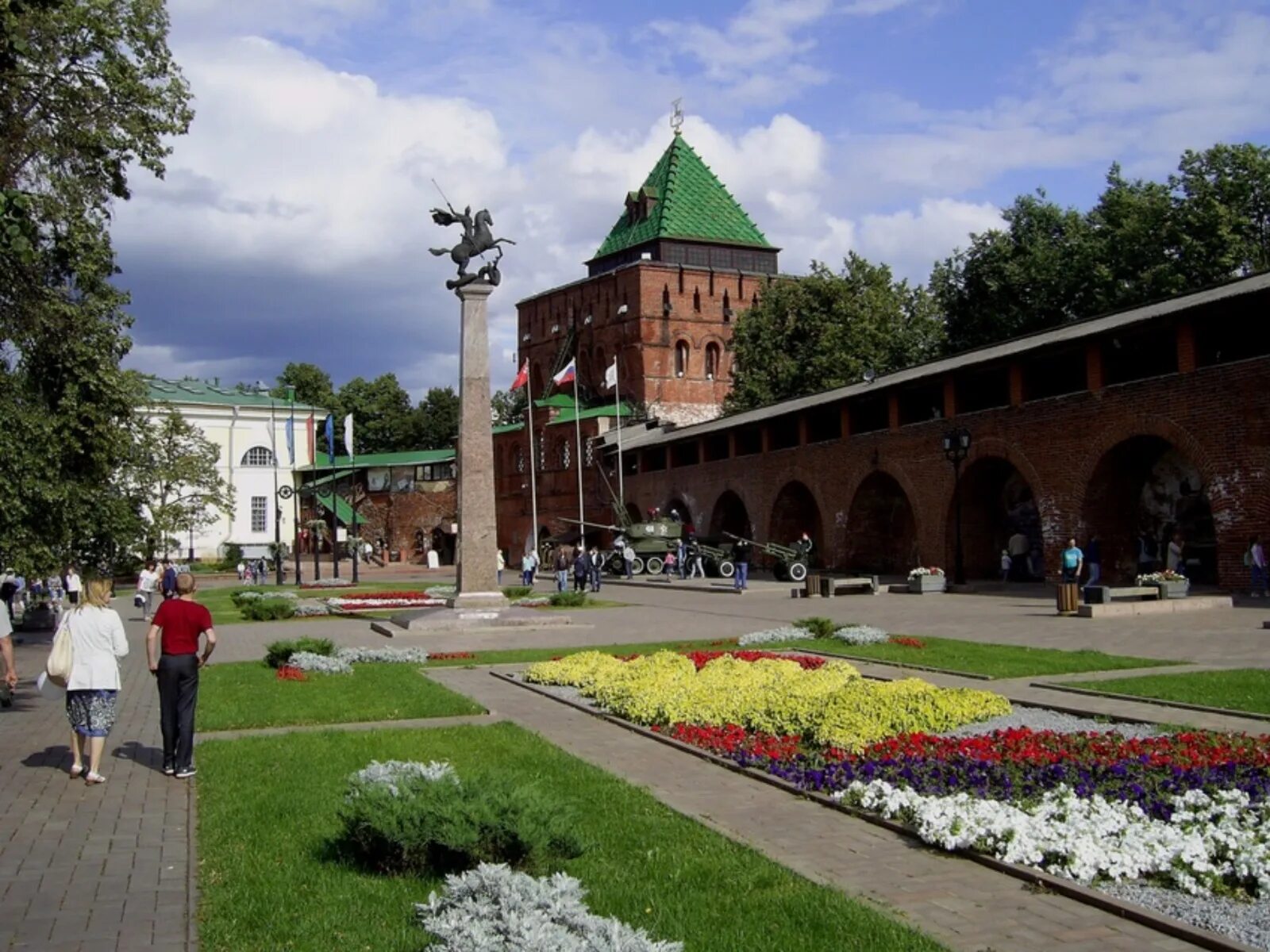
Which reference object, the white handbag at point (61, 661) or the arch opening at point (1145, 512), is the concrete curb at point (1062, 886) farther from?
the arch opening at point (1145, 512)

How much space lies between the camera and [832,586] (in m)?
31.8

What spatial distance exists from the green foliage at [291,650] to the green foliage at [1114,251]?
33696mm

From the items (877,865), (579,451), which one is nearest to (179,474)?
(579,451)

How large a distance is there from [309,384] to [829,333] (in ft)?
188

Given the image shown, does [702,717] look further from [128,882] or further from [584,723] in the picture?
[128,882]

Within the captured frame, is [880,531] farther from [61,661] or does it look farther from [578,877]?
[578,877]

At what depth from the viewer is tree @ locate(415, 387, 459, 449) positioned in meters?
103

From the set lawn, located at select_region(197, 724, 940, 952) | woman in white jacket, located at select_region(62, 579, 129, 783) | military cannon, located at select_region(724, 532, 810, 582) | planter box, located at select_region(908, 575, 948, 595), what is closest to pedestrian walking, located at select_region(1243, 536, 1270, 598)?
planter box, located at select_region(908, 575, 948, 595)

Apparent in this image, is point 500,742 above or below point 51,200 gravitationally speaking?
below

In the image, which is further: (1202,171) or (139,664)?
(1202,171)

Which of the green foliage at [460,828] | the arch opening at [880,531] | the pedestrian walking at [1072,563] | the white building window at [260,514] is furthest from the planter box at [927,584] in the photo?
the white building window at [260,514]

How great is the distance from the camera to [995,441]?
33.0m

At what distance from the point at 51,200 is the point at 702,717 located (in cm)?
1288

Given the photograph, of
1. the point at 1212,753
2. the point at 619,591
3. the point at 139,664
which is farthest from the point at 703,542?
the point at 1212,753
